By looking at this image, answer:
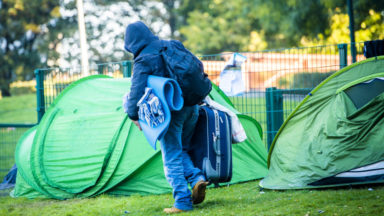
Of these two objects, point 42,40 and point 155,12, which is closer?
point 42,40

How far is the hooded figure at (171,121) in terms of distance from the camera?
3795 mm

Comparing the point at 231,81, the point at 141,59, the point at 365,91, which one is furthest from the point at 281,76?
the point at 141,59

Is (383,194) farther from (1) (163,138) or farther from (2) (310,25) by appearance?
(2) (310,25)

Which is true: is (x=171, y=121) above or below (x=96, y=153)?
above

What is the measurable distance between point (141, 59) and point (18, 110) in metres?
14.4

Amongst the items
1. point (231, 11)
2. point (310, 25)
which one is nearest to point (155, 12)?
point (231, 11)

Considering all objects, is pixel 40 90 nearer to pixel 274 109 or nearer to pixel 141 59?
pixel 274 109

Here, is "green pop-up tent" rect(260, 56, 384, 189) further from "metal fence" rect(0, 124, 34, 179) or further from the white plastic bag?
"metal fence" rect(0, 124, 34, 179)

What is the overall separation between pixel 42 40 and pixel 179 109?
26475mm

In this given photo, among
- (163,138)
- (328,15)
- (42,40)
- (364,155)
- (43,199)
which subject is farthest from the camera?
(42,40)

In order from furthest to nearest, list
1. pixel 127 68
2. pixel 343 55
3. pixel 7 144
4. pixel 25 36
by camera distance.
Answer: pixel 25 36
pixel 7 144
pixel 127 68
pixel 343 55

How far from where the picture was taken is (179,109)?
3646 millimetres

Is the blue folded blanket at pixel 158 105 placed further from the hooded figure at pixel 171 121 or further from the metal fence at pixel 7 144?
the metal fence at pixel 7 144

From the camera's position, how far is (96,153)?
5.23 metres
